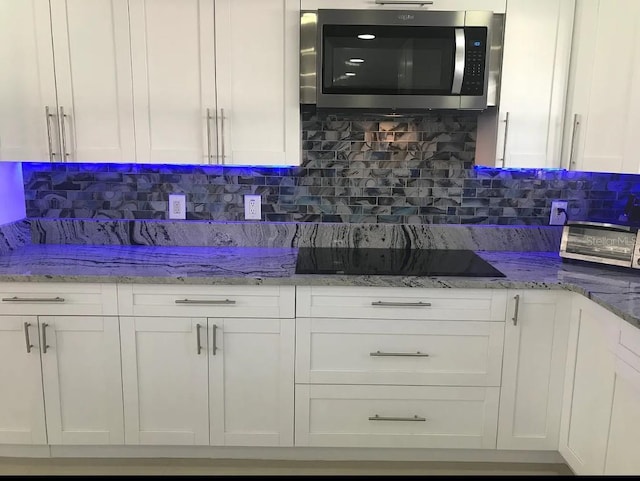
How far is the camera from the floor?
7.08 feet

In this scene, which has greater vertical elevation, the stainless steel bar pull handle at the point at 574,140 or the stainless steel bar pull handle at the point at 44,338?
the stainless steel bar pull handle at the point at 574,140

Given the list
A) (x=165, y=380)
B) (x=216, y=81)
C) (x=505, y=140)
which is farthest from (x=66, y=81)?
(x=505, y=140)

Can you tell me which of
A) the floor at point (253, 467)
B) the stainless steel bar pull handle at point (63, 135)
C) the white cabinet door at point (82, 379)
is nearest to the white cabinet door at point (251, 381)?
the floor at point (253, 467)

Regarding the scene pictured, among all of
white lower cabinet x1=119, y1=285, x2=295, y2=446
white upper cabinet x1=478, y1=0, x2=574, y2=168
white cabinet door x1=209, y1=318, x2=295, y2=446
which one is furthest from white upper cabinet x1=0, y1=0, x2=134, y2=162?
white upper cabinet x1=478, y1=0, x2=574, y2=168

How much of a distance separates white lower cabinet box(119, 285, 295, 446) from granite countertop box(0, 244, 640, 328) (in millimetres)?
58

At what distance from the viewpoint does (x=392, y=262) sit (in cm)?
226

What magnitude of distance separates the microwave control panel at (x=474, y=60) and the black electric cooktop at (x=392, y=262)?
743 millimetres

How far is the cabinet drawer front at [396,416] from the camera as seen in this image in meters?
2.10

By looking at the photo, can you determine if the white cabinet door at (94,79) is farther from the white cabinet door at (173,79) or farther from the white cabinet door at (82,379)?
the white cabinet door at (82,379)

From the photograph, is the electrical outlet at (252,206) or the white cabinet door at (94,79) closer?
the white cabinet door at (94,79)

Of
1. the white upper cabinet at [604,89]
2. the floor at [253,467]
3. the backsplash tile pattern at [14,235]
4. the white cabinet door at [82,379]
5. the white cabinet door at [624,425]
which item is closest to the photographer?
the white cabinet door at [624,425]

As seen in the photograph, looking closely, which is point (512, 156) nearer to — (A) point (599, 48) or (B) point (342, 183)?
(A) point (599, 48)

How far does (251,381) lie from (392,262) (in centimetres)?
80

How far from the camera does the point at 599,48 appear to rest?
6.79 feet
